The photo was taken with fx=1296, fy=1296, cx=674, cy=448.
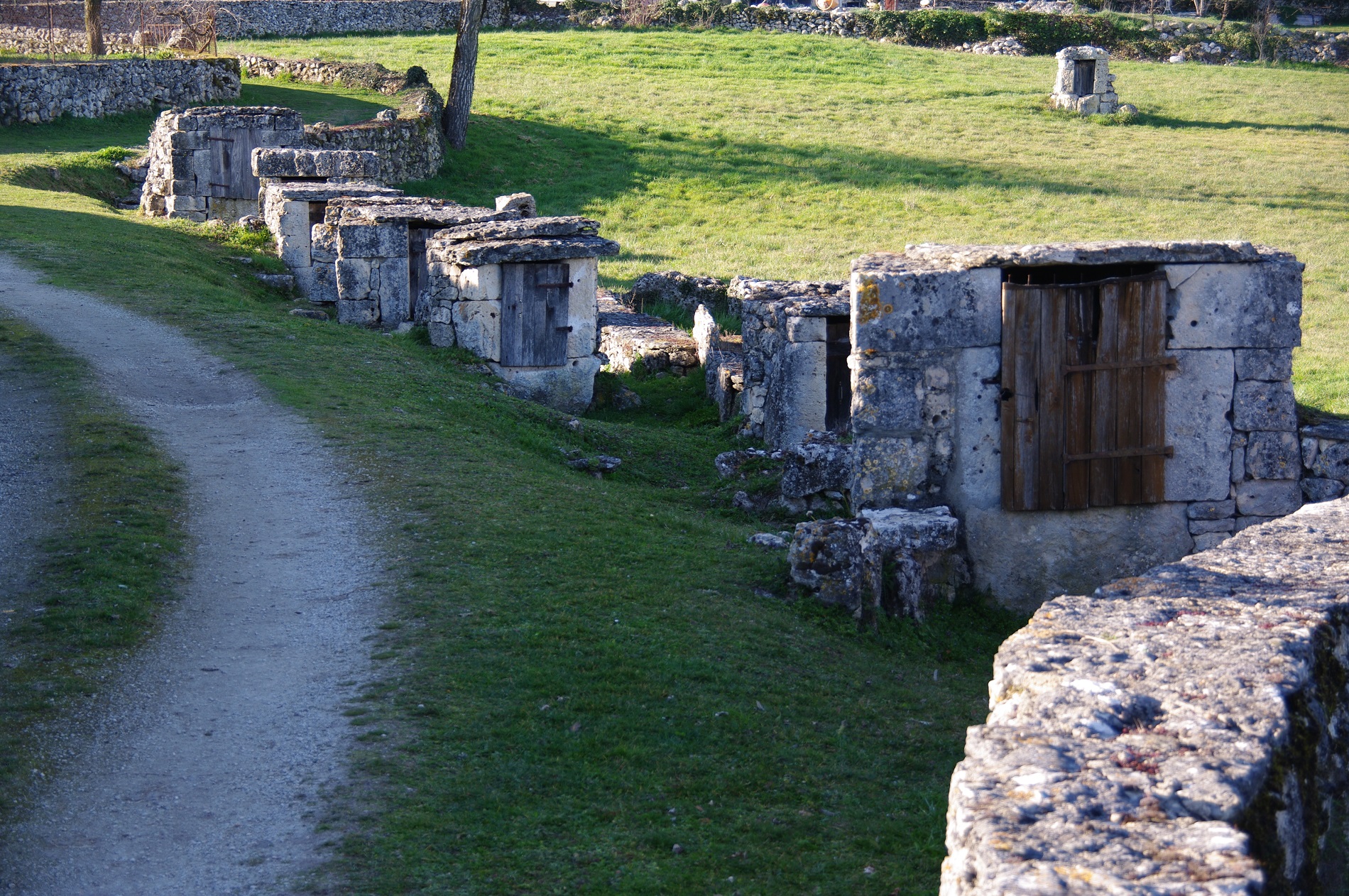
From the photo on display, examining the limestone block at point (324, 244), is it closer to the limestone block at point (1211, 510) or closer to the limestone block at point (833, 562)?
the limestone block at point (833, 562)

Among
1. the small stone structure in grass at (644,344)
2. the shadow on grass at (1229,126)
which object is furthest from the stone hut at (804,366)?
the shadow on grass at (1229,126)

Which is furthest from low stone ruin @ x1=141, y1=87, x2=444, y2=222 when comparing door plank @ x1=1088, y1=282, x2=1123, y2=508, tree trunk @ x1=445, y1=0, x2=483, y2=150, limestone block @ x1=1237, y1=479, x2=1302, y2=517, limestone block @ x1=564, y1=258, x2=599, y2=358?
limestone block @ x1=1237, y1=479, x2=1302, y2=517

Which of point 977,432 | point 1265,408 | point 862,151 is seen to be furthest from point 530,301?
point 862,151

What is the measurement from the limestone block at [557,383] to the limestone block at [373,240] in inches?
149

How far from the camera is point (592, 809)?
263 inches

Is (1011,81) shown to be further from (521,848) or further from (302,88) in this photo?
(521,848)

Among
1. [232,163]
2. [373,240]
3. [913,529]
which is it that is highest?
[232,163]

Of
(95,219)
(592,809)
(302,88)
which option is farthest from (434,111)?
(592,809)

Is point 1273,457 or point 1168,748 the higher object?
point 1168,748

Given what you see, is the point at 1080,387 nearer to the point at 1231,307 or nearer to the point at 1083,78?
the point at 1231,307

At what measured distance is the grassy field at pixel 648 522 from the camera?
656 cm

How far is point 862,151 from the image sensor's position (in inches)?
1485

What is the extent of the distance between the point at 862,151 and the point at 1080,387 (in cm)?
2852

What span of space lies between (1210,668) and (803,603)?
15.7 feet
